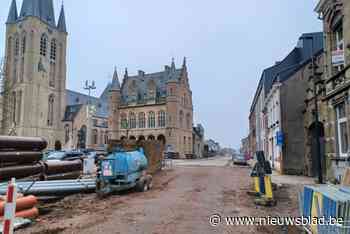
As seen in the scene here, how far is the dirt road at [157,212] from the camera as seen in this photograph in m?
6.71

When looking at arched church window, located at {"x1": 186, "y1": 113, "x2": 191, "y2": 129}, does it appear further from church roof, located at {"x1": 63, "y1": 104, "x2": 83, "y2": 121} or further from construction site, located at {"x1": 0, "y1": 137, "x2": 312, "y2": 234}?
construction site, located at {"x1": 0, "y1": 137, "x2": 312, "y2": 234}

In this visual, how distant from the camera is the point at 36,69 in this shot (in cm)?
6506

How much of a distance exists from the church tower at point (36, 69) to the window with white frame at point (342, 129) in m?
61.9

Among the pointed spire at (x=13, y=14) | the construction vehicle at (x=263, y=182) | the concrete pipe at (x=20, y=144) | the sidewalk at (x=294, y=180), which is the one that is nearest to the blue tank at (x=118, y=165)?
the concrete pipe at (x=20, y=144)

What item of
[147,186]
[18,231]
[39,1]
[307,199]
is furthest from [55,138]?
[307,199]

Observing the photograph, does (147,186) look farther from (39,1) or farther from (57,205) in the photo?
(39,1)

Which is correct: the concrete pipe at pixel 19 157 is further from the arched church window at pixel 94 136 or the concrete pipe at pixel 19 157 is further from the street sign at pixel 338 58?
the arched church window at pixel 94 136

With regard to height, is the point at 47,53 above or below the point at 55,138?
above

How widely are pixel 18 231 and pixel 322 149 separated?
1705 cm

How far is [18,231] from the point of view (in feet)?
22.5

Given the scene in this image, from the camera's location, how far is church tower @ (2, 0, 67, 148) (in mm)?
63281

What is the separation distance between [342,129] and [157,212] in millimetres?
8039

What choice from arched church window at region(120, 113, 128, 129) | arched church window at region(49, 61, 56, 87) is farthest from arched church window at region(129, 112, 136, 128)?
arched church window at region(49, 61, 56, 87)

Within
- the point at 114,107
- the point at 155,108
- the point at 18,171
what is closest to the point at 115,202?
the point at 18,171
